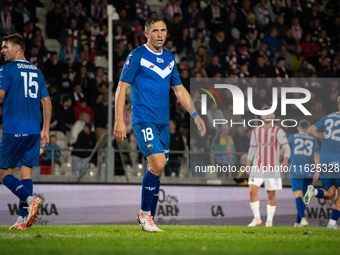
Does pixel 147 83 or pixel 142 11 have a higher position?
pixel 142 11

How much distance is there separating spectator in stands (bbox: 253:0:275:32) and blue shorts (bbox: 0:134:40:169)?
503 inches

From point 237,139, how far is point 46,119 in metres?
6.30

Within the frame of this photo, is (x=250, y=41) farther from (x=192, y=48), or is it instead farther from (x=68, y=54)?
(x=68, y=54)

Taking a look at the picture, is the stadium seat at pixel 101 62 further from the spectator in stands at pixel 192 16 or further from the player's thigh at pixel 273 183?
the player's thigh at pixel 273 183

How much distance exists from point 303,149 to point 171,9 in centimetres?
814

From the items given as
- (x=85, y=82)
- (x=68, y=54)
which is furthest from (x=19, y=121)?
(x=68, y=54)

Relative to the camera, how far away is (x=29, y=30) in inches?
546

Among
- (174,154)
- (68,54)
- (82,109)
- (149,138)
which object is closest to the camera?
(149,138)

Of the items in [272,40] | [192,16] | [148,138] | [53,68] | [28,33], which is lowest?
[148,138]

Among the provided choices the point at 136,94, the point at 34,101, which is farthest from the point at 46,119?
the point at 136,94

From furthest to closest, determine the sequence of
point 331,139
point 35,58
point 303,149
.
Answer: point 35,58
point 303,149
point 331,139

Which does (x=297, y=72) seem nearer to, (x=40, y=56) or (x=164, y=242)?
(x=40, y=56)

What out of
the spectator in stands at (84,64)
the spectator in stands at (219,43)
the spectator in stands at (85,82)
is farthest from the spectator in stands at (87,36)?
the spectator in stands at (219,43)

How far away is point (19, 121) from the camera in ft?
20.6
